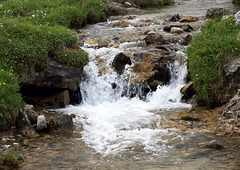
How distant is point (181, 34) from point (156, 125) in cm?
713

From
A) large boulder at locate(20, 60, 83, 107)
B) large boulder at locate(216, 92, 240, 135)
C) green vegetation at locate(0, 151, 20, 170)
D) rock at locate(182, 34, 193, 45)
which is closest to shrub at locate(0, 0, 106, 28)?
large boulder at locate(20, 60, 83, 107)

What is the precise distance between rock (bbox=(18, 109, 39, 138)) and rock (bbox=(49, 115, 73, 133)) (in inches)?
19.6

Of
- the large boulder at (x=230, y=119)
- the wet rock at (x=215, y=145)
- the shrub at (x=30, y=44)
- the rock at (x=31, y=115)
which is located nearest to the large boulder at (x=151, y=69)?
the shrub at (x=30, y=44)

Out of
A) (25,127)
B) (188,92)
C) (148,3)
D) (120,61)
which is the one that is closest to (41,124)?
(25,127)

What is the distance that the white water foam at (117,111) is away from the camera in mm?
6945

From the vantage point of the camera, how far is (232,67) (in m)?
8.59

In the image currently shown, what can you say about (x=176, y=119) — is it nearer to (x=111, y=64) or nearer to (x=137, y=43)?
(x=111, y=64)

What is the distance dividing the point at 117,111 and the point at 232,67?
359cm

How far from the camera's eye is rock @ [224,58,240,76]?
852cm

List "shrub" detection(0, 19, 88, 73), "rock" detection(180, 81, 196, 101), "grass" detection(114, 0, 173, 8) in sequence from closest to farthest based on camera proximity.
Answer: "shrub" detection(0, 19, 88, 73) < "rock" detection(180, 81, 196, 101) < "grass" detection(114, 0, 173, 8)

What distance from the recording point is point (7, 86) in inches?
292

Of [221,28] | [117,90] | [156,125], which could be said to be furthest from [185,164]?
[221,28]

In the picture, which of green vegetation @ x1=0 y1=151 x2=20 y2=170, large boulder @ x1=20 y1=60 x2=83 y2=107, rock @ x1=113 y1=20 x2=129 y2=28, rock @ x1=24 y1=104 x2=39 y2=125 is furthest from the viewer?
rock @ x1=113 y1=20 x2=129 y2=28

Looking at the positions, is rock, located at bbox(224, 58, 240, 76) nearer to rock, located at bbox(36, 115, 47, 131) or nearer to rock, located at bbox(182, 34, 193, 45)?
rock, located at bbox(182, 34, 193, 45)
